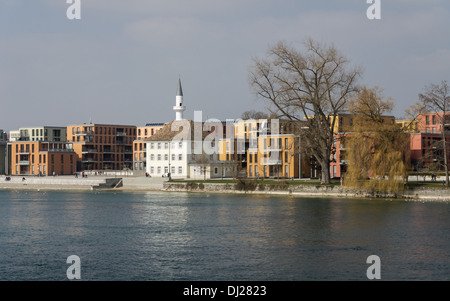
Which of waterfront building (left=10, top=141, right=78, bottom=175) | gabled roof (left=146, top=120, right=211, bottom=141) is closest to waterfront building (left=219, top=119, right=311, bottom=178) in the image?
gabled roof (left=146, top=120, right=211, bottom=141)

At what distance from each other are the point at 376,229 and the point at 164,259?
15642 millimetres

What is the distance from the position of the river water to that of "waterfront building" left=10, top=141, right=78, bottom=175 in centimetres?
7488

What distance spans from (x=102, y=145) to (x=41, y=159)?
59.4 ft

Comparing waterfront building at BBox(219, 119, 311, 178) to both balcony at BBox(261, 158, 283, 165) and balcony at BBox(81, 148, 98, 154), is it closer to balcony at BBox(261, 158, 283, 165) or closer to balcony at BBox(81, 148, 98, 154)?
balcony at BBox(261, 158, 283, 165)

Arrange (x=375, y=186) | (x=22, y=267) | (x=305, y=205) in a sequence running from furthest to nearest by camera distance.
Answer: (x=375, y=186) → (x=305, y=205) → (x=22, y=267)

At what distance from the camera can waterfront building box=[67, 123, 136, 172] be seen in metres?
142

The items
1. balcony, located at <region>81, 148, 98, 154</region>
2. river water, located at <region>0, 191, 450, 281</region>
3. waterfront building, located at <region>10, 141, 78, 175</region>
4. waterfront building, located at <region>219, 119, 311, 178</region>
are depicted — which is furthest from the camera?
balcony, located at <region>81, 148, 98, 154</region>

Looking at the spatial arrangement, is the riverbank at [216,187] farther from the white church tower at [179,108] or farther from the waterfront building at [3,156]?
the waterfront building at [3,156]

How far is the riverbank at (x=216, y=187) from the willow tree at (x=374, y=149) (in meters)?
2.02

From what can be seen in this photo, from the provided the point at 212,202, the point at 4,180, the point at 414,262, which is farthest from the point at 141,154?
the point at 414,262

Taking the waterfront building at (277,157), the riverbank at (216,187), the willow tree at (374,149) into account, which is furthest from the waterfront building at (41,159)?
the willow tree at (374,149)

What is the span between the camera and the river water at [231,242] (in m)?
27.2
